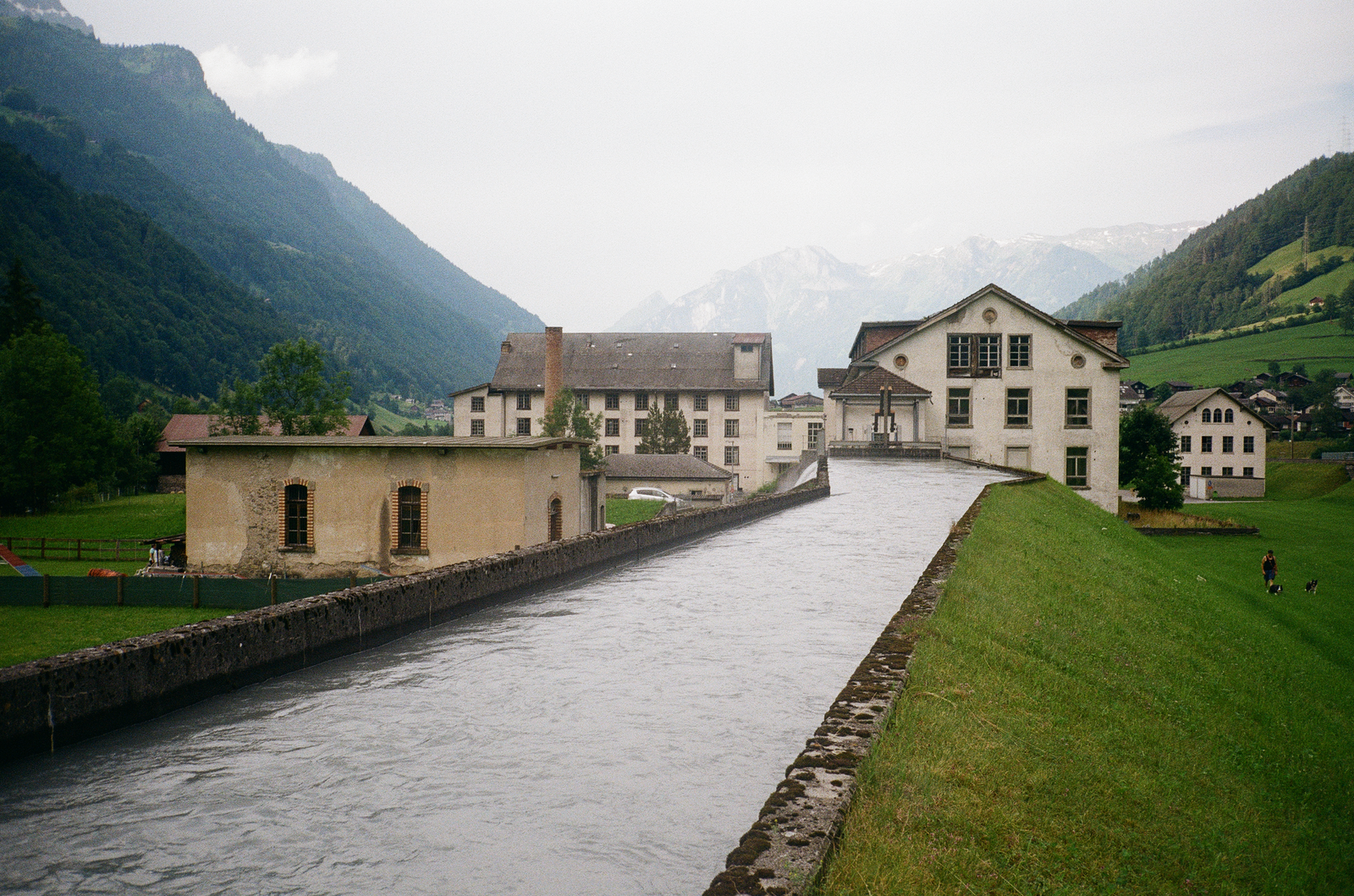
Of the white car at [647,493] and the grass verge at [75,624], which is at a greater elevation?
the white car at [647,493]

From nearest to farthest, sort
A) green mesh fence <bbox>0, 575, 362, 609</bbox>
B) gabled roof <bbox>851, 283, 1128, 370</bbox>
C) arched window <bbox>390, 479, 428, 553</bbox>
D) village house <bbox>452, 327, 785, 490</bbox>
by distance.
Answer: green mesh fence <bbox>0, 575, 362, 609</bbox> → arched window <bbox>390, 479, 428, 553</bbox> → gabled roof <bbox>851, 283, 1128, 370</bbox> → village house <bbox>452, 327, 785, 490</bbox>

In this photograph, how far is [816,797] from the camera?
4.58 m

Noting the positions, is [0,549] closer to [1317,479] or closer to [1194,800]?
[1194,800]

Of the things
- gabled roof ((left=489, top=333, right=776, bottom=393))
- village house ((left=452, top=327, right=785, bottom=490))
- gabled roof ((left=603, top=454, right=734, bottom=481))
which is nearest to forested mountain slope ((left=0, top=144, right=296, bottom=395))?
village house ((left=452, top=327, right=785, bottom=490))

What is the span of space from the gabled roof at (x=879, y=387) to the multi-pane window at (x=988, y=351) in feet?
11.7

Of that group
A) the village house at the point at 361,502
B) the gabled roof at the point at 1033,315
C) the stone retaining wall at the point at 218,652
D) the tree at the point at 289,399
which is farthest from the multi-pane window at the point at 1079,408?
the tree at the point at 289,399

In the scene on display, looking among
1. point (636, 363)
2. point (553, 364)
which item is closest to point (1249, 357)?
point (636, 363)

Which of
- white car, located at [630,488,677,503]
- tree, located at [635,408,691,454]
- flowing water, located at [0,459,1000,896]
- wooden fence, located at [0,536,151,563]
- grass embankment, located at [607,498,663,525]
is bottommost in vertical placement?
wooden fence, located at [0,536,151,563]

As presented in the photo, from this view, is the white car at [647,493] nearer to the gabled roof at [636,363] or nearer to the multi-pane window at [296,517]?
Answer: the gabled roof at [636,363]

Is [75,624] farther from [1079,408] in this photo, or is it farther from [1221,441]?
[1221,441]

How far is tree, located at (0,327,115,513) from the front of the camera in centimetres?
6391

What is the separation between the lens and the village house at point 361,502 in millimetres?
26797

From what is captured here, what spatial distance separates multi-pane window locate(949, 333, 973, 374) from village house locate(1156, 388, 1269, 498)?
54120 millimetres

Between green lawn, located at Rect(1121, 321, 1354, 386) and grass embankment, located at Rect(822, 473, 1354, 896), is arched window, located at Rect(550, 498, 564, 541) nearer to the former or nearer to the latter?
grass embankment, located at Rect(822, 473, 1354, 896)
